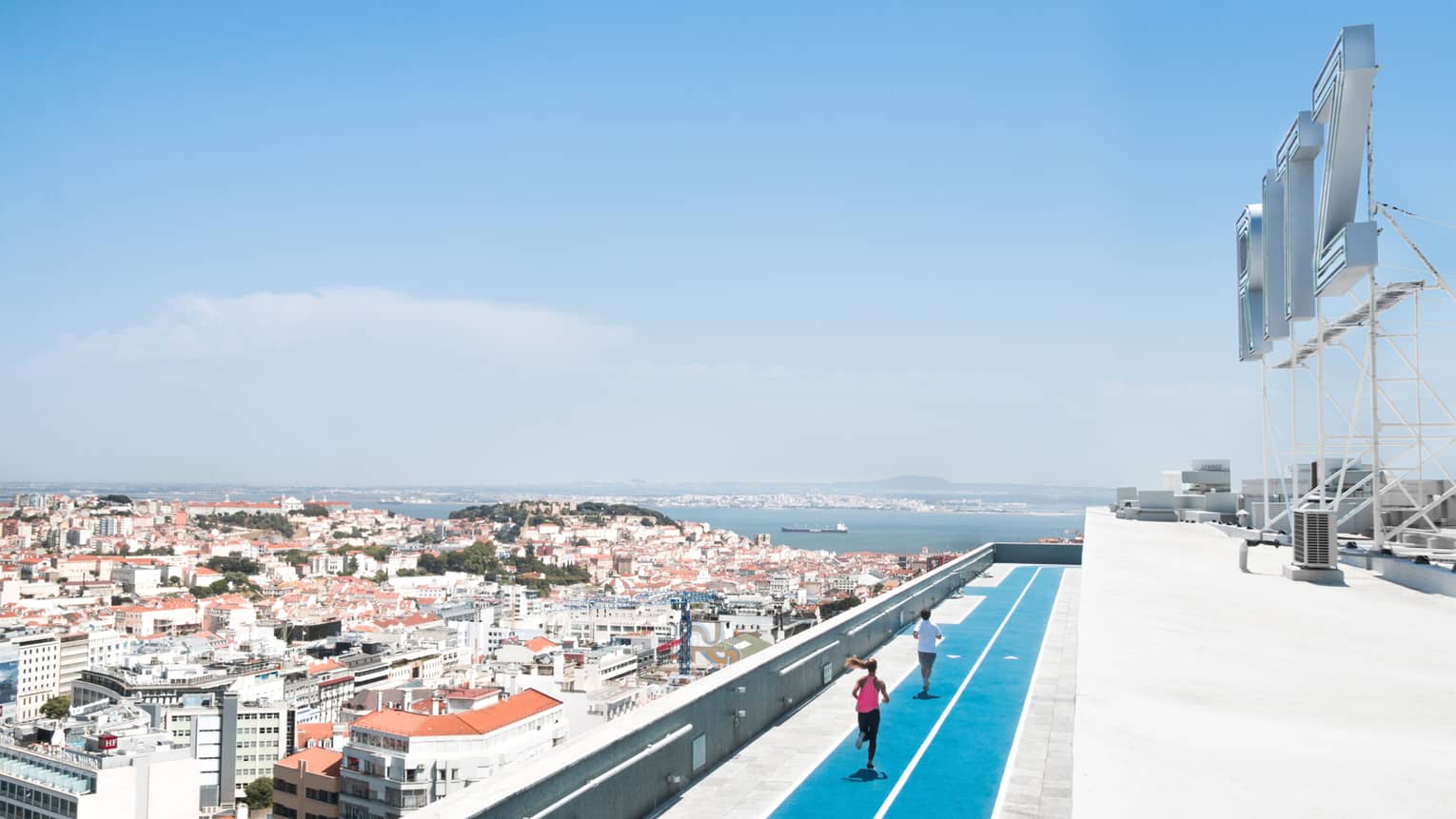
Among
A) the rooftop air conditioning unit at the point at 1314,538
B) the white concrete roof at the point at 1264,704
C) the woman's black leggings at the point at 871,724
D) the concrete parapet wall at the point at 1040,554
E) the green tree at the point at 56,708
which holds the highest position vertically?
the rooftop air conditioning unit at the point at 1314,538

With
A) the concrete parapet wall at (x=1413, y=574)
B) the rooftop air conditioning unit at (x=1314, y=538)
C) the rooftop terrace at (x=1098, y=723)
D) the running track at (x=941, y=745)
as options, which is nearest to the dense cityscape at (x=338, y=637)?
the rooftop terrace at (x=1098, y=723)

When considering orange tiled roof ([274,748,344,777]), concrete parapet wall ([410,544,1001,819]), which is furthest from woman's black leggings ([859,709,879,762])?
orange tiled roof ([274,748,344,777])

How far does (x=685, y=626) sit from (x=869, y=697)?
47.6 m

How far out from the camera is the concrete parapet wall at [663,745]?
113 inches

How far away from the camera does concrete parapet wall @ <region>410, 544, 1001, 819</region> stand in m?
2.87

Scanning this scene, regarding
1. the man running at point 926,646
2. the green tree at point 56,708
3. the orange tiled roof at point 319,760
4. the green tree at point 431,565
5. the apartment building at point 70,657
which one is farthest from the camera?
the green tree at point 431,565

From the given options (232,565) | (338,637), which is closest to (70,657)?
(338,637)

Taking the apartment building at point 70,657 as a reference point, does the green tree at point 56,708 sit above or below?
below

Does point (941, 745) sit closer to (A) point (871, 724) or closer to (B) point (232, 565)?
(A) point (871, 724)

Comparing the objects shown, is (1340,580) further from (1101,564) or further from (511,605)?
(511,605)

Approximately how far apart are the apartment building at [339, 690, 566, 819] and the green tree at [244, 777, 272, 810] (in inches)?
220

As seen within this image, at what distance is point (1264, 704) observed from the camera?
328cm

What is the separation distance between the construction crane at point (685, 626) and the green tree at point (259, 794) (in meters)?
21.1

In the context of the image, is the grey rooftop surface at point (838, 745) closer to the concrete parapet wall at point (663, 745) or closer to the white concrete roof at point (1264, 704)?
the concrete parapet wall at point (663, 745)
